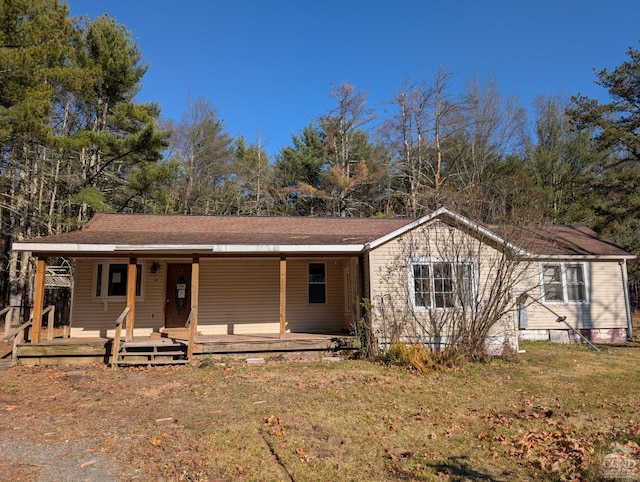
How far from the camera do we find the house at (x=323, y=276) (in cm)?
1001

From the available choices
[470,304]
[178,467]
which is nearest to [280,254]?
[470,304]

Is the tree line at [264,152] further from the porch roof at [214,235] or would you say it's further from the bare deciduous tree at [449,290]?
the porch roof at [214,235]

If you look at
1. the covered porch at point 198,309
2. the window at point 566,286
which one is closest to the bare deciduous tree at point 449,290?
the covered porch at point 198,309

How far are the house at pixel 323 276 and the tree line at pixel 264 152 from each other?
1.64 m

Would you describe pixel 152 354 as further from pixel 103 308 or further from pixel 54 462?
pixel 54 462

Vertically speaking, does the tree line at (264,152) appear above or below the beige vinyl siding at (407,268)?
above

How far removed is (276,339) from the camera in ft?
34.0

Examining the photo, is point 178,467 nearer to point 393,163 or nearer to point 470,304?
point 470,304

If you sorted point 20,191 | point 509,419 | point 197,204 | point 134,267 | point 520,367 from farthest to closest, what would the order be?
1. point 197,204
2. point 20,191
3. point 134,267
4. point 520,367
5. point 509,419

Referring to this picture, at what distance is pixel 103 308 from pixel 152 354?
10.1 ft

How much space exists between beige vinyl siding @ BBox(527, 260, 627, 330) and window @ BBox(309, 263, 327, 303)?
6544 mm

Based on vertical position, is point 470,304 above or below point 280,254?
below

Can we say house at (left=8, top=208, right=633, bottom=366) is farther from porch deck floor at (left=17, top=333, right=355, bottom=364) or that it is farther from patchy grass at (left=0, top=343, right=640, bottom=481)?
patchy grass at (left=0, top=343, right=640, bottom=481)

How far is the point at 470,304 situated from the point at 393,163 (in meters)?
15.4
